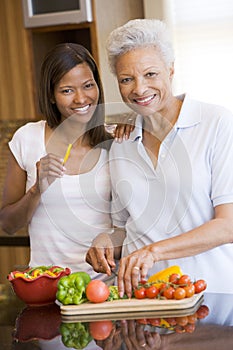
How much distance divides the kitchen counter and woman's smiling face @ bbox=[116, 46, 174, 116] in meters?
0.55

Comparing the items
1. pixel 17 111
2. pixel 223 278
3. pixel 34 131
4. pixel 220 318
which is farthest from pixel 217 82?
pixel 220 318

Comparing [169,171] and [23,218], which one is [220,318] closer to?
[169,171]

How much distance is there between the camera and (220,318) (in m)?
1.80

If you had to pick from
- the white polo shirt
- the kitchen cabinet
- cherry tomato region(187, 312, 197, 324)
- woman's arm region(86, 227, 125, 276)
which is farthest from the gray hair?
the kitchen cabinet

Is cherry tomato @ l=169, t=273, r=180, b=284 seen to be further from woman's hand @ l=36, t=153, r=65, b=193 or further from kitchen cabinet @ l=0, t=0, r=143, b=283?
kitchen cabinet @ l=0, t=0, r=143, b=283

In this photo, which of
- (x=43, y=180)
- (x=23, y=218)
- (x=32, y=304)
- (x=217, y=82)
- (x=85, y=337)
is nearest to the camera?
(x=85, y=337)

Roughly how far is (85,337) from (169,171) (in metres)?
0.60

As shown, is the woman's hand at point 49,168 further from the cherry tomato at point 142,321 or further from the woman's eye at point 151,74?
the cherry tomato at point 142,321

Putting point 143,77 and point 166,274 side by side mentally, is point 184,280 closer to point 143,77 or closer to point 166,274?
point 166,274

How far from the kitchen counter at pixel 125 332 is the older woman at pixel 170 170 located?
16cm

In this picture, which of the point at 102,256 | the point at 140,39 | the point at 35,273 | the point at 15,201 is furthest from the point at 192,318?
the point at 15,201

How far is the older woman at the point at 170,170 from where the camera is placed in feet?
6.81

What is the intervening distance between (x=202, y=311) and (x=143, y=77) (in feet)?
2.11

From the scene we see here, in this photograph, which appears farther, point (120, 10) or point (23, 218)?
point (120, 10)
